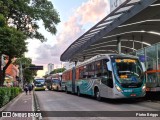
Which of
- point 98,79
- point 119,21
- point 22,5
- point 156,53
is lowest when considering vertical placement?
point 98,79

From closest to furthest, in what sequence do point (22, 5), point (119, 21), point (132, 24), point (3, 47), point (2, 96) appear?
point (3, 47) → point (2, 96) → point (119, 21) → point (132, 24) → point (22, 5)

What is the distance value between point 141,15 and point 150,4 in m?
3.87

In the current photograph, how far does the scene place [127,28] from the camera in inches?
1145

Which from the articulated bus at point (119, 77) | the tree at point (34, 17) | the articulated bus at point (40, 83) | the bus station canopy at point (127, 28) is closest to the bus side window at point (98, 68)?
the articulated bus at point (119, 77)

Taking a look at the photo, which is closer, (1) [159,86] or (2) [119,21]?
(1) [159,86]

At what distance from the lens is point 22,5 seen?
97.2 ft

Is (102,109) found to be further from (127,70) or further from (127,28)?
(127,28)

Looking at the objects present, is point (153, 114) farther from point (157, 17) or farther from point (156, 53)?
point (157, 17)

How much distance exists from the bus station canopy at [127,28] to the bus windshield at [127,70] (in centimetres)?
326

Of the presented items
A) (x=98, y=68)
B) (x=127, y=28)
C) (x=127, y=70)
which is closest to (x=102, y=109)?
(x=127, y=70)

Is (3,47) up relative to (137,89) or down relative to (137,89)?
up

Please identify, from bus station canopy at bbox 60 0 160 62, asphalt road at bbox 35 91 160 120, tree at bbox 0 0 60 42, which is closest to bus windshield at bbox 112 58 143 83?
asphalt road at bbox 35 91 160 120

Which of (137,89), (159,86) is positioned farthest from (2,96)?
(159,86)

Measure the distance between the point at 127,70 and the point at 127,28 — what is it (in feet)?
27.7
